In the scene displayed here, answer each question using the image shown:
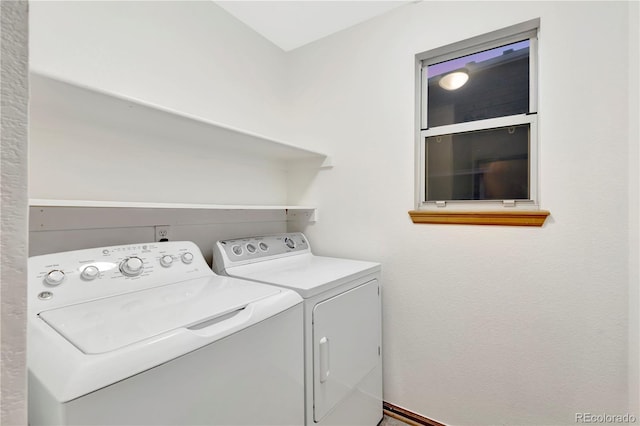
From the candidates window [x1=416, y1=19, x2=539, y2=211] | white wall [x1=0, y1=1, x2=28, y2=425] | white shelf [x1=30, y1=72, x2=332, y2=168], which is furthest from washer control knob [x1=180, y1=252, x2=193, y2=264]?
window [x1=416, y1=19, x2=539, y2=211]

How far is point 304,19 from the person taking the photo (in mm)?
1942

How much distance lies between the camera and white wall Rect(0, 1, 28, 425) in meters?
0.28

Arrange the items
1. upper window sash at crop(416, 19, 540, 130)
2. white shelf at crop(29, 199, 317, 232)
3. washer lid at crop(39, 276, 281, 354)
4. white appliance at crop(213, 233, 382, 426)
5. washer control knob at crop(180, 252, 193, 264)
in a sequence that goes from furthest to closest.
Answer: upper window sash at crop(416, 19, 540, 130) → washer control knob at crop(180, 252, 193, 264) → white appliance at crop(213, 233, 382, 426) → white shelf at crop(29, 199, 317, 232) → washer lid at crop(39, 276, 281, 354)

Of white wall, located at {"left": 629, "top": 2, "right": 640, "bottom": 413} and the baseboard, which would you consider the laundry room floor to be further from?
white wall, located at {"left": 629, "top": 2, "right": 640, "bottom": 413}

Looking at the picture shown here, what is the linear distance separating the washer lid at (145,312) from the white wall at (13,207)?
48cm

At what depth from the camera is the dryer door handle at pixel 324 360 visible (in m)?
1.28

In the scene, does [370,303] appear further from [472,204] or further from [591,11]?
[591,11]

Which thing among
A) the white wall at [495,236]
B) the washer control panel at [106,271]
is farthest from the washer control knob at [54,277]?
the white wall at [495,236]

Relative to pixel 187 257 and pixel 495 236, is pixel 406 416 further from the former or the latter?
pixel 187 257

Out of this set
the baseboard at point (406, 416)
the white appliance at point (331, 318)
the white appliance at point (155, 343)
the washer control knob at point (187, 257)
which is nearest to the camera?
the white appliance at point (155, 343)

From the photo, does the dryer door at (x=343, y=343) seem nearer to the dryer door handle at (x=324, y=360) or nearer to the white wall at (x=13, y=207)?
Result: the dryer door handle at (x=324, y=360)

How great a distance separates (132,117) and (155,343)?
38.0 inches

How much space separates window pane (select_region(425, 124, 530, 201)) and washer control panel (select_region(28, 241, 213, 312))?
1394 millimetres

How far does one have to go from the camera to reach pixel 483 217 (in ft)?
5.11
